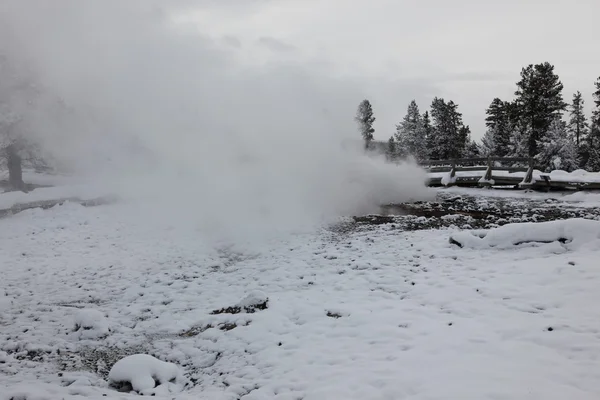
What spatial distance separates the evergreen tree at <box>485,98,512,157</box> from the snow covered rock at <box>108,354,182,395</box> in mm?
55600

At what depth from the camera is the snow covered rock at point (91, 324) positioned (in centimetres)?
695

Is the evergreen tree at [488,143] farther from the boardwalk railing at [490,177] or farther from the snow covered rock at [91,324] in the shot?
the snow covered rock at [91,324]

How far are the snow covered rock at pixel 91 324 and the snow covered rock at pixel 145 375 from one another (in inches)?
69.1

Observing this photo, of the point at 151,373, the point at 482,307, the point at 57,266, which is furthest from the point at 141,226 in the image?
the point at 482,307

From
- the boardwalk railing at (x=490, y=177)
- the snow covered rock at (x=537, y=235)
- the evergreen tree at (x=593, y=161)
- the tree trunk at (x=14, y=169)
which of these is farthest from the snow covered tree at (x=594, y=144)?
the tree trunk at (x=14, y=169)

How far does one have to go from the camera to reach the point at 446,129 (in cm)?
5972

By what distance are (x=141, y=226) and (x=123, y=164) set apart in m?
9.42

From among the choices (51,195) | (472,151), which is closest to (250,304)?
(51,195)

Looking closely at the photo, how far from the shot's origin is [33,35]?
1284 cm

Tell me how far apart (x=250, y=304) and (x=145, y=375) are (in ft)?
8.85

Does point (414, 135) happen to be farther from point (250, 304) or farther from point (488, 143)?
point (250, 304)

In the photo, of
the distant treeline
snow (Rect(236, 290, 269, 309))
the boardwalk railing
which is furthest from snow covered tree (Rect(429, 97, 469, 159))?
snow (Rect(236, 290, 269, 309))

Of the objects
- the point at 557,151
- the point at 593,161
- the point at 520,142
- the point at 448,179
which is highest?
the point at 520,142

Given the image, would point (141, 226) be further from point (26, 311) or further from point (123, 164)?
point (123, 164)
